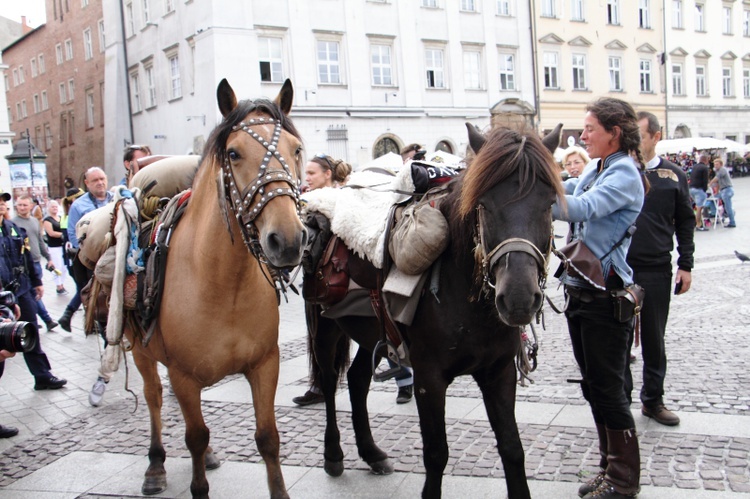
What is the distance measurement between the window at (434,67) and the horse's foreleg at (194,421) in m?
28.4

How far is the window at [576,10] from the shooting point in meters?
35.4

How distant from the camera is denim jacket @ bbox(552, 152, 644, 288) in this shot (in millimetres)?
3342

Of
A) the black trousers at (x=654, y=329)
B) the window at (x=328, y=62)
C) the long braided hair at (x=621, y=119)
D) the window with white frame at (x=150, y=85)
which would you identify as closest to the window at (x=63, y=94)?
the window with white frame at (x=150, y=85)

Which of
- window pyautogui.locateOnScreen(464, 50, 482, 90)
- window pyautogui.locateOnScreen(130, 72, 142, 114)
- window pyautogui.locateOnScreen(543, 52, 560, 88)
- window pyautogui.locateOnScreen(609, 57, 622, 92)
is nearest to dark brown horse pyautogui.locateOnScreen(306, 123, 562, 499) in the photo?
window pyautogui.locateOnScreen(464, 50, 482, 90)

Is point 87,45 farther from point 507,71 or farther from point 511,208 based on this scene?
point 511,208

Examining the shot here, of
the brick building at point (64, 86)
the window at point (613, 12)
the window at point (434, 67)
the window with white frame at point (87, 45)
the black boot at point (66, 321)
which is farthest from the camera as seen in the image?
Result: the window with white frame at point (87, 45)

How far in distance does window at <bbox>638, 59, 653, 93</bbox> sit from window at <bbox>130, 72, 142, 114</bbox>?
2805cm

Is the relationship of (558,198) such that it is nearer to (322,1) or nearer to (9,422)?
(9,422)

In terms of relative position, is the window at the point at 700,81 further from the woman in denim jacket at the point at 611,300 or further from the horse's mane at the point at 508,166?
the horse's mane at the point at 508,166

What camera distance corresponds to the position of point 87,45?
1537 inches

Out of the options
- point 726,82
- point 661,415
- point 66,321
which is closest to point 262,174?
point 661,415

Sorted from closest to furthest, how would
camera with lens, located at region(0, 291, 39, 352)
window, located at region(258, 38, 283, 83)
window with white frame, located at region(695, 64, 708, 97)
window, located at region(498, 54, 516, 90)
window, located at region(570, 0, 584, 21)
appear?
1. camera with lens, located at region(0, 291, 39, 352)
2. window, located at region(258, 38, 283, 83)
3. window, located at region(498, 54, 516, 90)
4. window, located at region(570, 0, 584, 21)
5. window with white frame, located at region(695, 64, 708, 97)

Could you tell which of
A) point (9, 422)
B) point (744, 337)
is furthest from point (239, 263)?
point (744, 337)

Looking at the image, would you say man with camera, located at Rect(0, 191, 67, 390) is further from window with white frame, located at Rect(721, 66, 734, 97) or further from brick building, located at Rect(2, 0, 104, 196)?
window with white frame, located at Rect(721, 66, 734, 97)
